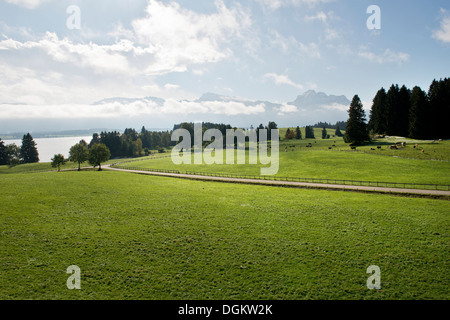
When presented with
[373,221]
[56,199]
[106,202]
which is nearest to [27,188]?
[56,199]

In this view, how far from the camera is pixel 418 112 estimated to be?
81625mm

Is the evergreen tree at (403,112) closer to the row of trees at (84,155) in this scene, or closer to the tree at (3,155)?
the row of trees at (84,155)

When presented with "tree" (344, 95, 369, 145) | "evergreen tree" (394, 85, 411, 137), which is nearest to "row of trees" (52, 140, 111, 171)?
"tree" (344, 95, 369, 145)

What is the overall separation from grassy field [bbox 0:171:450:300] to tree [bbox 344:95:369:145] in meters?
64.2

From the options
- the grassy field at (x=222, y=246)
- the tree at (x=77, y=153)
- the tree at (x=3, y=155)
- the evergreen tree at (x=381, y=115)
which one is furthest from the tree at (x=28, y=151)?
the evergreen tree at (x=381, y=115)

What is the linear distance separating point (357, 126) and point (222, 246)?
89.9 metres

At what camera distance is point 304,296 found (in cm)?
1541

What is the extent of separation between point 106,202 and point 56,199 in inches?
292

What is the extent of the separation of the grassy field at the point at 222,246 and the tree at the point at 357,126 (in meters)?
64.2

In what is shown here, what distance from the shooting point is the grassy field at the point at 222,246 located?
16.2 meters

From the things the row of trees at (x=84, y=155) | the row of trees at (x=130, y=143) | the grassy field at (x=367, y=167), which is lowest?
the grassy field at (x=367, y=167)

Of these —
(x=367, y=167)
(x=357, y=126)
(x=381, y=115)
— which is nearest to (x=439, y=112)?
(x=381, y=115)

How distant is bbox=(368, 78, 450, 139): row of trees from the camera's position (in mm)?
81250
